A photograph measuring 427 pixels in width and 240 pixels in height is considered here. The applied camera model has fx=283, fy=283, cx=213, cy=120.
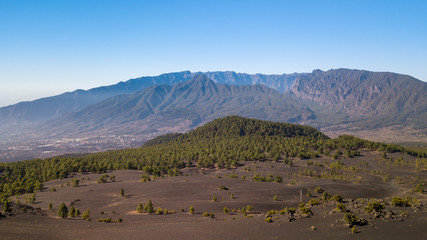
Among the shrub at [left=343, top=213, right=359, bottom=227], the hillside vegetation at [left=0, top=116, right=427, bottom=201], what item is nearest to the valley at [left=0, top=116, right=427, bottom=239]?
the shrub at [left=343, top=213, right=359, bottom=227]

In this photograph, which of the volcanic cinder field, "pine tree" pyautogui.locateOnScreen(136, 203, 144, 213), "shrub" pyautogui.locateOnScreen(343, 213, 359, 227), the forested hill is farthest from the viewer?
the forested hill

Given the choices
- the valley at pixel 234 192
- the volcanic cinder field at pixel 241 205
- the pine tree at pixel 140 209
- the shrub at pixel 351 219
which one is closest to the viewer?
the shrub at pixel 351 219

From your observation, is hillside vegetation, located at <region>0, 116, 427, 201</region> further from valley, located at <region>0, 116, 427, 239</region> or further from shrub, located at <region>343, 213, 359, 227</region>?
shrub, located at <region>343, 213, 359, 227</region>

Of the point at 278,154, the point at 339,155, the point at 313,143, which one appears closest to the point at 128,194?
the point at 278,154

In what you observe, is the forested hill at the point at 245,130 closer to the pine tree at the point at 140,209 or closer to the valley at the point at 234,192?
the valley at the point at 234,192

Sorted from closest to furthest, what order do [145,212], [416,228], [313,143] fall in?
[416,228], [145,212], [313,143]

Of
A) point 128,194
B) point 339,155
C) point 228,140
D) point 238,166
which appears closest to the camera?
point 128,194

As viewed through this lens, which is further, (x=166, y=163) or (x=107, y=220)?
(x=166, y=163)

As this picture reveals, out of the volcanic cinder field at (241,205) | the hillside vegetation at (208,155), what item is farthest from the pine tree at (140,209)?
the hillside vegetation at (208,155)

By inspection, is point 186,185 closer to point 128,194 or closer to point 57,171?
point 128,194
